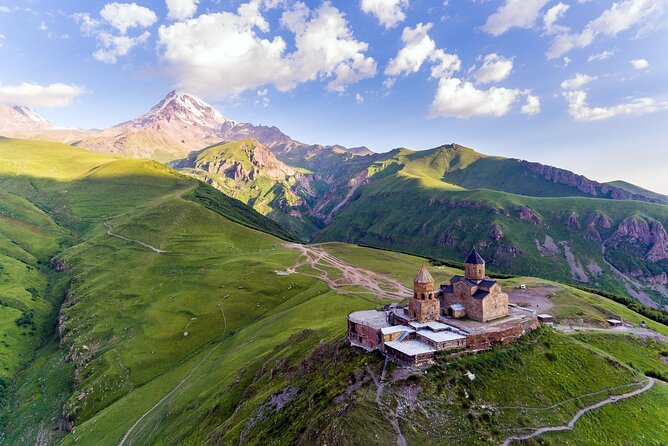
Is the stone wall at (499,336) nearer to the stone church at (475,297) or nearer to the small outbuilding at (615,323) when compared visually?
the stone church at (475,297)

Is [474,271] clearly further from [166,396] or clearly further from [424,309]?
[166,396]

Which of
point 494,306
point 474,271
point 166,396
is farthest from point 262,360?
point 494,306

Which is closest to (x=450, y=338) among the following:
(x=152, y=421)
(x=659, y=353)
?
(x=659, y=353)

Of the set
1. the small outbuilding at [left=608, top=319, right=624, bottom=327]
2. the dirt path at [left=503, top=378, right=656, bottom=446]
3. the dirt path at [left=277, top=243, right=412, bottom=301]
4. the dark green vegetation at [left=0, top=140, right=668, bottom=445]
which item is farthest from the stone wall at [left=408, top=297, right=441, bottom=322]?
the dirt path at [left=277, top=243, right=412, bottom=301]

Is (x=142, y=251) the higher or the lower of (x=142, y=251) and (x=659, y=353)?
the lower

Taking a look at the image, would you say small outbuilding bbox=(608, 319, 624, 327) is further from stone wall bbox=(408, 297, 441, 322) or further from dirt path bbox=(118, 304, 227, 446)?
dirt path bbox=(118, 304, 227, 446)

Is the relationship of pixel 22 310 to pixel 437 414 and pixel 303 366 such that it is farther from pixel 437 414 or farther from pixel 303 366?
pixel 437 414
